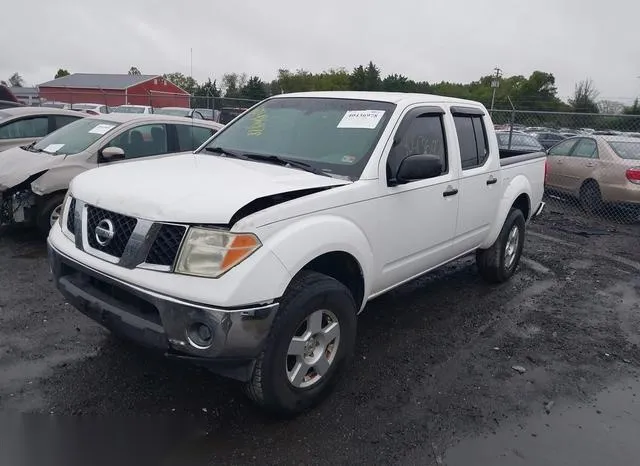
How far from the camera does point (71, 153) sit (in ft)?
22.0

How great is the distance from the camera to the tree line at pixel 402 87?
2900 cm

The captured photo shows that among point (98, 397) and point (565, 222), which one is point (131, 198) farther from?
point (565, 222)

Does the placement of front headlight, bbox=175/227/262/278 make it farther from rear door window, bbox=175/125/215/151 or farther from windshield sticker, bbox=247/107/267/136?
rear door window, bbox=175/125/215/151

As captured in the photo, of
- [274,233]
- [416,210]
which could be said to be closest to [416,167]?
[416,210]

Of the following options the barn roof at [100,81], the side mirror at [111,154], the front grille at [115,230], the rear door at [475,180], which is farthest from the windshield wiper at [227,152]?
the barn roof at [100,81]

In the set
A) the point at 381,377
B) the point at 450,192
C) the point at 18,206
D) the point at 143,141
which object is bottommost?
the point at 381,377

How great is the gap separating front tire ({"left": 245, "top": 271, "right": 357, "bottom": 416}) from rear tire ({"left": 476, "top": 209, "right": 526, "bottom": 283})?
2785 millimetres

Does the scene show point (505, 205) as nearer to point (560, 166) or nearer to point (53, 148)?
point (53, 148)

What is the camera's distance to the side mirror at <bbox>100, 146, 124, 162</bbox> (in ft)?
20.8

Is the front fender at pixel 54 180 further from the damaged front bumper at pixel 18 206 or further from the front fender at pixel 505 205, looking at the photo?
the front fender at pixel 505 205

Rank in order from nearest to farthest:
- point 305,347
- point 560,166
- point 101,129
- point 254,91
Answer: point 305,347 → point 101,129 → point 560,166 → point 254,91

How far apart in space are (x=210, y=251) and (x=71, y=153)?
15.8 feet

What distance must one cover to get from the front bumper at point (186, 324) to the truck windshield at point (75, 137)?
4.38 meters

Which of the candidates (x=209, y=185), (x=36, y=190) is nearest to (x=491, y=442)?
(x=209, y=185)
